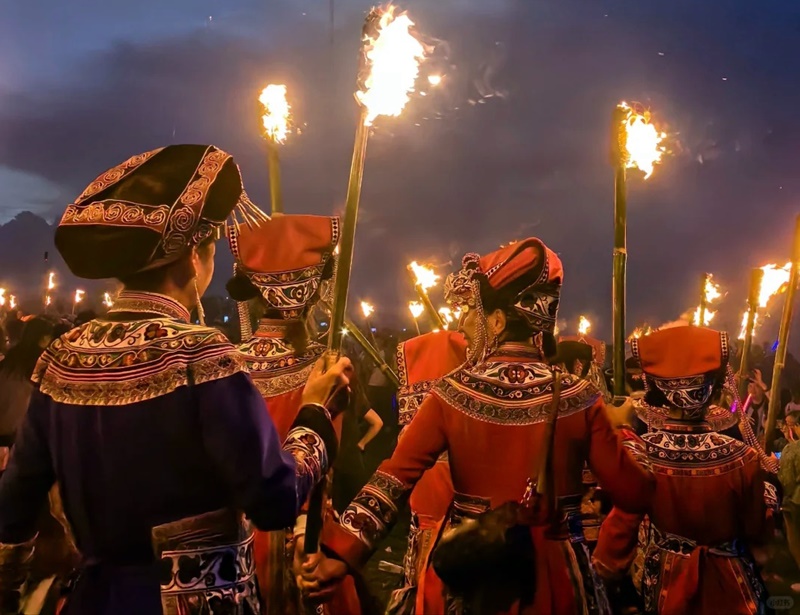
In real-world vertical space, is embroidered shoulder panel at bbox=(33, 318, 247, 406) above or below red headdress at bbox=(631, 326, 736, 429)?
above

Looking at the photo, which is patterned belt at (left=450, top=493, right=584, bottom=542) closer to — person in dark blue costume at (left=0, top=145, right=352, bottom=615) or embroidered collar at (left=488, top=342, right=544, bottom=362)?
embroidered collar at (left=488, top=342, right=544, bottom=362)

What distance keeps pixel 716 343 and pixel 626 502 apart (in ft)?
4.39

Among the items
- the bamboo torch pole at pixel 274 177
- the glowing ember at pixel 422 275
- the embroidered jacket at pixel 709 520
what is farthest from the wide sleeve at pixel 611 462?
the glowing ember at pixel 422 275

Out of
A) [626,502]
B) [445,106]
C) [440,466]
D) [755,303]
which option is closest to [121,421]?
[626,502]

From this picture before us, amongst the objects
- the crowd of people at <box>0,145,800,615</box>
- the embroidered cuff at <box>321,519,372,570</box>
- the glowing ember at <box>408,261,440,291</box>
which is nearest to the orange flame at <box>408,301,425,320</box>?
the glowing ember at <box>408,261,440,291</box>

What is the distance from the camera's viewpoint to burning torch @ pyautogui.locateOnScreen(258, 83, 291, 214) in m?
3.19

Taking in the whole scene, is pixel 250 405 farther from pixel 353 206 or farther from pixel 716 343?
pixel 716 343

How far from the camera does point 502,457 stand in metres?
2.49

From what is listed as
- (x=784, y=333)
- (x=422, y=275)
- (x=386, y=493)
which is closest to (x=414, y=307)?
(x=422, y=275)

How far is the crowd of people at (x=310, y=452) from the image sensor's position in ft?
6.10

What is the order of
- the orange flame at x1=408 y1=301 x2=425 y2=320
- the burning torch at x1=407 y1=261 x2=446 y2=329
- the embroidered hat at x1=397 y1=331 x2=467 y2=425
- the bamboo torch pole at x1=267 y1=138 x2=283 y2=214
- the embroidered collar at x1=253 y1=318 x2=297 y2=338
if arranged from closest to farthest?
the embroidered collar at x1=253 y1=318 x2=297 y2=338 → the bamboo torch pole at x1=267 y1=138 x2=283 y2=214 → the embroidered hat at x1=397 y1=331 x2=467 y2=425 → the burning torch at x1=407 y1=261 x2=446 y2=329 → the orange flame at x1=408 y1=301 x2=425 y2=320

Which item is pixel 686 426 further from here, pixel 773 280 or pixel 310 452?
pixel 773 280

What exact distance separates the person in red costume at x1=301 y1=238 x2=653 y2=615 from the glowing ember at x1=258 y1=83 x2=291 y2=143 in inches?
52.1

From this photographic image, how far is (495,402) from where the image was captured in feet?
8.29
